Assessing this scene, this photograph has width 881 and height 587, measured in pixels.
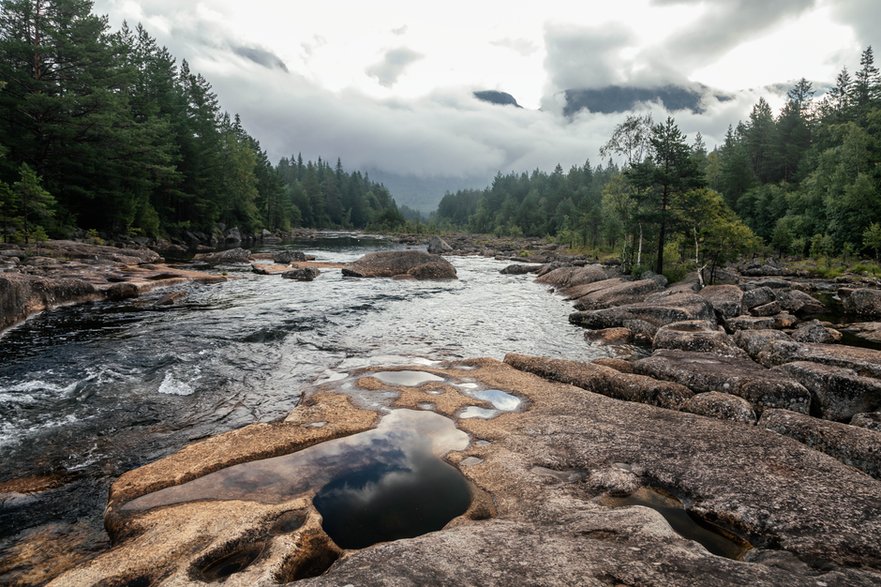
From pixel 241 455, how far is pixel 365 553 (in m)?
4.37

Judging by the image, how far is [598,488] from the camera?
24.0ft

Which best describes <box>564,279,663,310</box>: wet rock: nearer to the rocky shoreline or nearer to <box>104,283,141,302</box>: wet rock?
the rocky shoreline

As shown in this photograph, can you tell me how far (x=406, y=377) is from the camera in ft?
45.1

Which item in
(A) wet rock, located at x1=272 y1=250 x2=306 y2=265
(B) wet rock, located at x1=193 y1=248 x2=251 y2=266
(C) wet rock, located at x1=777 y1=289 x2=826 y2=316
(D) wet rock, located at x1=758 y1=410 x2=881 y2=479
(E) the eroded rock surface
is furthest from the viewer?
(A) wet rock, located at x1=272 y1=250 x2=306 y2=265

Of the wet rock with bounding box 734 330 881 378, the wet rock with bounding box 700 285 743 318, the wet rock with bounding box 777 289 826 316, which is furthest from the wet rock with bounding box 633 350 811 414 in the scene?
the wet rock with bounding box 777 289 826 316

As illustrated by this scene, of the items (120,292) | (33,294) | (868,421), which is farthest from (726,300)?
(33,294)

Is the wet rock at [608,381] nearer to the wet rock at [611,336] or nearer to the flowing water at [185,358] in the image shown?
the flowing water at [185,358]

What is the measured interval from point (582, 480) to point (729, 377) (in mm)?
7081

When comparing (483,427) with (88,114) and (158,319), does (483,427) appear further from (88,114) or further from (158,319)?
(88,114)

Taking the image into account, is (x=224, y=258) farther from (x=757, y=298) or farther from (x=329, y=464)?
(x=757, y=298)

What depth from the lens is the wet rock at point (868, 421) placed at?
32.0 feet

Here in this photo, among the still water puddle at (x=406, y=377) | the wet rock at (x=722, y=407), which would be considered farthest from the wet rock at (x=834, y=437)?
the still water puddle at (x=406, y=377)

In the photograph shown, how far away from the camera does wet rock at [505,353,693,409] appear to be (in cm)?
1156

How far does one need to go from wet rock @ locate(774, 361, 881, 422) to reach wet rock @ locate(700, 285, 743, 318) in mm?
13992
